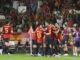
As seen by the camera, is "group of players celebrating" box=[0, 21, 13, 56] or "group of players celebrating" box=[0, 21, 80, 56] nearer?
"group of players celebrating" box=[0, 21, 80, 56]

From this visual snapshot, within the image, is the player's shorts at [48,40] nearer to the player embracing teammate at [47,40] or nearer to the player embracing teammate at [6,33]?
the player embracing teammate at [47,40]

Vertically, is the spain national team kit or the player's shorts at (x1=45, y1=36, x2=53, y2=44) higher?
the spain national team kit

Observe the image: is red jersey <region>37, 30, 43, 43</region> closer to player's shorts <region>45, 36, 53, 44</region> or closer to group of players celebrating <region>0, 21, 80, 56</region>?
group of players celebrating <region>0, 21, 80, 56</region>

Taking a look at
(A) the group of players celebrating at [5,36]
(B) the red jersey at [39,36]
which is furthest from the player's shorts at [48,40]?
(A) the group of players celebrating at [5,36]

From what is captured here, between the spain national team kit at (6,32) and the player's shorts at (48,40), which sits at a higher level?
the spain national team kit at (6,32)

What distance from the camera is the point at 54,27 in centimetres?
2278

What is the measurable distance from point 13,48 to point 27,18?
4016 millimetres

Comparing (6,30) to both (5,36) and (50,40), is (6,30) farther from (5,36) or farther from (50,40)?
(50,40)

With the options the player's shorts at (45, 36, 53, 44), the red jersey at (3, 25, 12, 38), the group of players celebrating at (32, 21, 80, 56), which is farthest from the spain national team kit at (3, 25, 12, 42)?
the player's shorts at (45, 36, 53, 44)

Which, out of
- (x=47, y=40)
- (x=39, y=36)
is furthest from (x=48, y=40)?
(x=39, y=36)

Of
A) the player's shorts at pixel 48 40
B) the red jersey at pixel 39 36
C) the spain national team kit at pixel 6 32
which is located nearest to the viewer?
the player's shorts at pixel 48 40

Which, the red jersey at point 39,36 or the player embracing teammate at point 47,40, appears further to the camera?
the red jersey at point 39,36

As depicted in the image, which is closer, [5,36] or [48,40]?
[48,40]

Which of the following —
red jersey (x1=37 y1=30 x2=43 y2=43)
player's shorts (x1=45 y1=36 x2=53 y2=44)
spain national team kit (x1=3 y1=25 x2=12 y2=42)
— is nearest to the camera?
player's shorts (x1=45 y1=36 x2=53 y2=44)
